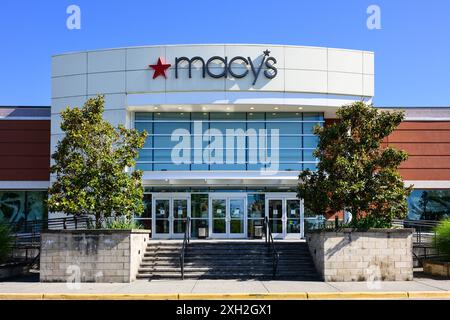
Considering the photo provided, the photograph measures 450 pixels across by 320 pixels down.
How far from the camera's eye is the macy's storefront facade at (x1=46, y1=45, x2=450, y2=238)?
28234mm

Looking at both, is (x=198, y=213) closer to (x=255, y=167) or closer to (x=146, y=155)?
(x=255, y=167)

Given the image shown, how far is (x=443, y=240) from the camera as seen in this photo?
19188 millimetres

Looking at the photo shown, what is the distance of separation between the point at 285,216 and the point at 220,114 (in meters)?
6.23

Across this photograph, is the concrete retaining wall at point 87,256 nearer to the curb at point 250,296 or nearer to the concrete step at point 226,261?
the concrete step at point 226,261

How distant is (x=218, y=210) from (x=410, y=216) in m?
10.5

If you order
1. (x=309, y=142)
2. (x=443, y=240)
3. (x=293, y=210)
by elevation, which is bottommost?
(x=443, y=240)

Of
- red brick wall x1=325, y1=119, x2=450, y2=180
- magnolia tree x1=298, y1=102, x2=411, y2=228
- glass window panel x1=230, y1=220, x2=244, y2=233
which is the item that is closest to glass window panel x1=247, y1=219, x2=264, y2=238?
glass window panel x1=230, y1=220, x2=244, y2=233

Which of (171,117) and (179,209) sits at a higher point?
(171,117)

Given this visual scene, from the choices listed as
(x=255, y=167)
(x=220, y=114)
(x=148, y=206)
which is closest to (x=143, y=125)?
(x=220, y=114)

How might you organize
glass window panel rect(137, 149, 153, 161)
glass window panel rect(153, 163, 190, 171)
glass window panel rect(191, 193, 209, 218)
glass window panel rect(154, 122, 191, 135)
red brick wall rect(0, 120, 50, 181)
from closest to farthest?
glass window panel rect(153, 163, 190, 171)
glass window panel rect(137, 149, 153, 161)
glass window panel rect(191, 193, 209, 218)
glass window panel rect(154, 122, 191, 135)
red brick wall rect(0, 120, 50, 181)

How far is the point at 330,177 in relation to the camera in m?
19.2

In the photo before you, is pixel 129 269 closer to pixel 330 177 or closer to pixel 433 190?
pixel 330 177

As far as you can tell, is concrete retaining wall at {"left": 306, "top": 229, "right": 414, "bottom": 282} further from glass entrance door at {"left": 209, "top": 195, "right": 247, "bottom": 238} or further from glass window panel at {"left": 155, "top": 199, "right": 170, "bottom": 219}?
glass window panel at {"left": 155, "top": 199, "right": 170, "bottom": 219}

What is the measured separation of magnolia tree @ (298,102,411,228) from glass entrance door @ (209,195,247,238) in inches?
379
